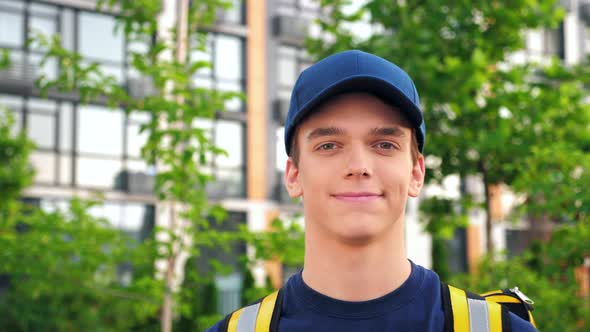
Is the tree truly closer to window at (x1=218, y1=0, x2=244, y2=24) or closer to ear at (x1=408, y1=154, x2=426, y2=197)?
ear at (x1=408, y1=154, x2=426, y2=197)

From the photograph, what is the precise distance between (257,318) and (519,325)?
2.62ft

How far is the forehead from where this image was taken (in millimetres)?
2102

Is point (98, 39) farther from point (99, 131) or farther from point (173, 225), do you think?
point (173, 225)

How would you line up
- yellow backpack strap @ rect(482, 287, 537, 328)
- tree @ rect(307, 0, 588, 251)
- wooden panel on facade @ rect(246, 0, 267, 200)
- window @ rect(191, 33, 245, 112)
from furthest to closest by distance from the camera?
wooden panel on facade @ rect(246, 0, 267, 200), window @ rect(191, 33, 245, 112), tree @ rect(307, 0, 588, 251), yellow backpack strap @ rect(482, 287, 537, 328)

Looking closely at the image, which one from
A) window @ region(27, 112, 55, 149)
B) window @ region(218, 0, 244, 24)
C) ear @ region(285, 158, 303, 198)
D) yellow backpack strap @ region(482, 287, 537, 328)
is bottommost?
yellow backpack strap @ region(482, 287, 537, 328)

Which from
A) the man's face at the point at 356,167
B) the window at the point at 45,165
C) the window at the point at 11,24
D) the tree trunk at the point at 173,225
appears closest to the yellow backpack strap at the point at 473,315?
the man's face at the point at 356,167

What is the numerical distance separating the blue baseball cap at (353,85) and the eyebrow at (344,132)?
7 cm

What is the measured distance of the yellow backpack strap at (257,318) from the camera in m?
2.26

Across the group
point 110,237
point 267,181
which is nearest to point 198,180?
→ point 110,237

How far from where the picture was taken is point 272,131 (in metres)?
24.2

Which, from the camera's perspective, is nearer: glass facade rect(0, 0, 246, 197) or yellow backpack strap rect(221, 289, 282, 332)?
yellow backpack strap rect(221, 289, 282, 332)

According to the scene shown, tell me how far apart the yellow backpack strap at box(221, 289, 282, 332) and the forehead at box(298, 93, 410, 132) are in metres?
0.60

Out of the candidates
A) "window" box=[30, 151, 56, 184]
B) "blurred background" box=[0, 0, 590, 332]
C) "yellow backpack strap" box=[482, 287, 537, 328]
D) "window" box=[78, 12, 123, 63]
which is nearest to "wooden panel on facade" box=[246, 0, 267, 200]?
"window" box=[78, 12, 123, 63]

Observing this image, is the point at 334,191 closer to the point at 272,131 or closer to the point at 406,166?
the point at 406,166
